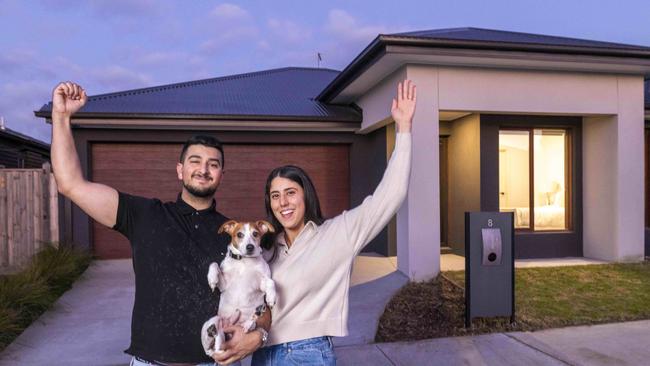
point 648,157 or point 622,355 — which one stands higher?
point 648,157

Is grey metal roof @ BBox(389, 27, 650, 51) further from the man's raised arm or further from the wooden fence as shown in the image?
the wooden fence

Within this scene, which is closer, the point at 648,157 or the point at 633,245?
the point at 633,245

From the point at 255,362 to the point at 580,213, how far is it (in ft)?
29.5

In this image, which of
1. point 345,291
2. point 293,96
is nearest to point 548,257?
point 293,96

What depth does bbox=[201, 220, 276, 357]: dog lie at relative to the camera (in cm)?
175

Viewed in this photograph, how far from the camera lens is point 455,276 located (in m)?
7.16

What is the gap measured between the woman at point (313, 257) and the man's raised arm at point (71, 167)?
0.71m

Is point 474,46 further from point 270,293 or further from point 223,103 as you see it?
point 270,293

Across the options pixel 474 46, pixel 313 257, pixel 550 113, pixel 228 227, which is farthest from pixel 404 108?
pixel 550 113

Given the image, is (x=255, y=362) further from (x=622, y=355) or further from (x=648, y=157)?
(x=648, y=157)

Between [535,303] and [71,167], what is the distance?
5.73 metres

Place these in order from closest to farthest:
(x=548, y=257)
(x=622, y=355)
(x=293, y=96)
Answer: (x=622, y=355) < (x=548, y=257) < (x=293, y=96)

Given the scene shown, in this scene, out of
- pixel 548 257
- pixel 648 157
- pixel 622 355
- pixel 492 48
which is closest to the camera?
pixel 622 355

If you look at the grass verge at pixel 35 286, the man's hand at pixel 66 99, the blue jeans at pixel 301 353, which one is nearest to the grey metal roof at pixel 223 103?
the grass verge at pixel 35 286
